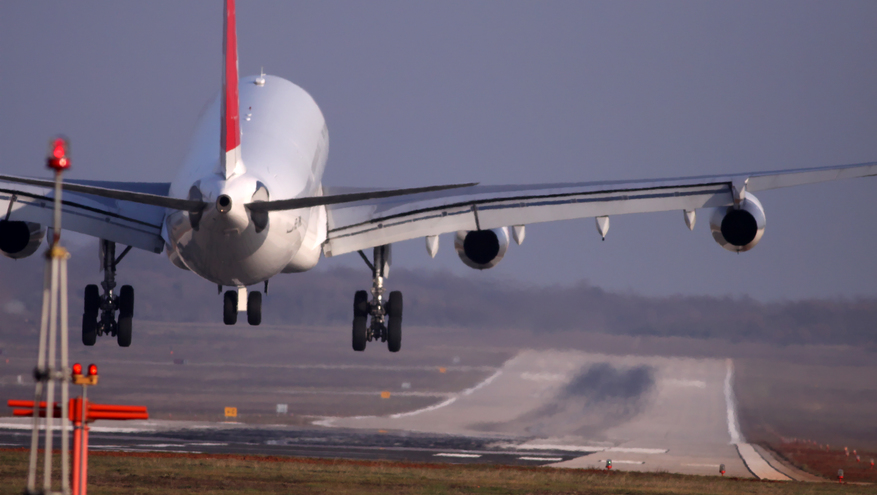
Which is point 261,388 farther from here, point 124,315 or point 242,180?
point 242,180

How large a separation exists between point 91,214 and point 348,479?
12775 mm

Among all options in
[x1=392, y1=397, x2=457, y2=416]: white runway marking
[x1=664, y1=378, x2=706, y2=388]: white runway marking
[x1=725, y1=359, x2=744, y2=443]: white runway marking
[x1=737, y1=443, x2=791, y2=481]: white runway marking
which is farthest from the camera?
[x1=392, y1=397, x2=457, y2=416]: white runway marking

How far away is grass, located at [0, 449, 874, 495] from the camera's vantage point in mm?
30688

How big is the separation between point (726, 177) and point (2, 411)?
4456 cm

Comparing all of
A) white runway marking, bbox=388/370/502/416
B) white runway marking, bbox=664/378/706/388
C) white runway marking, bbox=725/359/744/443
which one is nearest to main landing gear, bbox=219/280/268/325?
white runway marking, bbox=388/370/502/416

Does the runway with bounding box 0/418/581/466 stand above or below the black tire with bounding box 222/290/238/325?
below

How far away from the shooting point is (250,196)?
21672 mm

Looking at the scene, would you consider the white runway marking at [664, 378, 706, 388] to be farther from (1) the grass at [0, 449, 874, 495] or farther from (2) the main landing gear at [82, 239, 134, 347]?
(2) the main landing gear at [82, 239, 134, 347]

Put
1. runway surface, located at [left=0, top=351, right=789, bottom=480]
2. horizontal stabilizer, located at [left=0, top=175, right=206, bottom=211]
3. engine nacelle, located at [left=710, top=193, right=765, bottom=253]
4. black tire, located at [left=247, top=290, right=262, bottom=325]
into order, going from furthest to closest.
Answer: runway surface, located at [left=0, top=351, right=789, bottom=480] → black tire, located at [left=247, top=290, right=262, bottom=325] → engine nacelle, located at [left=710, top=193, right=765, bottom=253] → horizontal stabilizer, located at [left=0, top=175, right=206, bottom=211]

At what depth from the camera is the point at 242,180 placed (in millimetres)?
21766

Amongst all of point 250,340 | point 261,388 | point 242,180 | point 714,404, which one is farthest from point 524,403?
point 242,180

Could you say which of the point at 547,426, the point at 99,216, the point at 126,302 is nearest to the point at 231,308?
the point at 126,302

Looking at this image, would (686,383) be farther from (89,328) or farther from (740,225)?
(89,328)

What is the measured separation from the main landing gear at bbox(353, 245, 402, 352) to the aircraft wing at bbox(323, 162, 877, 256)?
227cm
